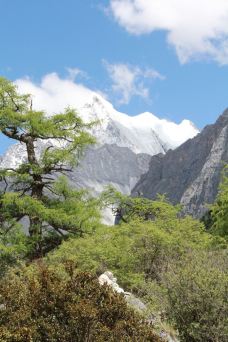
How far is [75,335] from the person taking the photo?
28.0ft

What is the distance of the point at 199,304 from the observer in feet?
40.5

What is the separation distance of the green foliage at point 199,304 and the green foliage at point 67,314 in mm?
3031

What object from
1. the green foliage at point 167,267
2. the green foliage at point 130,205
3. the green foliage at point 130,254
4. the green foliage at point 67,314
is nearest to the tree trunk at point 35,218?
the green foliage at point 167,267

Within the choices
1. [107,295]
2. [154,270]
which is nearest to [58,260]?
[154,270]

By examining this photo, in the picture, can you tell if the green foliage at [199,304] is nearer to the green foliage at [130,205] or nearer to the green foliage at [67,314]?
the green foliage at [67,314]

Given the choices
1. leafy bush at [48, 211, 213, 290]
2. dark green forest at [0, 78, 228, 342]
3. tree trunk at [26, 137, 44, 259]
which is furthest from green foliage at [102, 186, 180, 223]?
leafy bush at [48, 211, 213, 290]

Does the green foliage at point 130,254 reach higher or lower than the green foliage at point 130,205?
lower

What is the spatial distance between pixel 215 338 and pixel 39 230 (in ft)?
51.0

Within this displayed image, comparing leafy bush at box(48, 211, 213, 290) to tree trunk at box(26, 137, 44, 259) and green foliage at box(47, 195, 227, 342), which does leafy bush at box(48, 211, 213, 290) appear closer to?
green foliage at box(47, 195, 227, 342)

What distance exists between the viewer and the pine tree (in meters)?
26.2

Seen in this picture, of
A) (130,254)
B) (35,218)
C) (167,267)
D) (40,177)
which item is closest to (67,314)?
(167,267)

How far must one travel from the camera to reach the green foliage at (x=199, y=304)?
39.5 feet

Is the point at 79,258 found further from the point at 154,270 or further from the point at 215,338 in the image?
the point at 215,338

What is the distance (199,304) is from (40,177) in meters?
16.6
